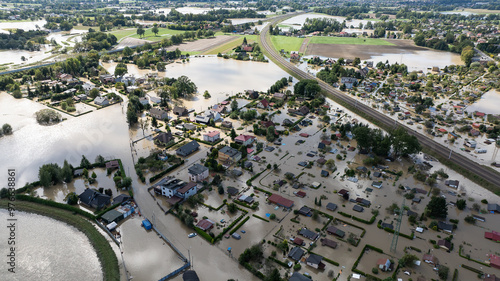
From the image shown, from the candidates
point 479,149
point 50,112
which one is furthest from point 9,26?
point 479,149

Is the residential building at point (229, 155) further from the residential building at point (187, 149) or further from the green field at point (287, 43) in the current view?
the green field at point (287, 43)

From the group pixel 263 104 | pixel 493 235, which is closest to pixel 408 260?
pixel 493 235

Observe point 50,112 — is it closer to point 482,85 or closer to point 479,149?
point 479,149

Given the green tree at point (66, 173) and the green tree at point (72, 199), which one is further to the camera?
the green tree at point (66, 173)

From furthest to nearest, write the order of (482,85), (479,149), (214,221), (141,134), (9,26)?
(9,26) < (482,85) < (141,134) < (479,149) < (214,221)

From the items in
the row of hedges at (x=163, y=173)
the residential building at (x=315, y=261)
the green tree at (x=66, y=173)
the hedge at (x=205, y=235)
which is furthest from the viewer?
the row of hedges at (x=163, y=173)

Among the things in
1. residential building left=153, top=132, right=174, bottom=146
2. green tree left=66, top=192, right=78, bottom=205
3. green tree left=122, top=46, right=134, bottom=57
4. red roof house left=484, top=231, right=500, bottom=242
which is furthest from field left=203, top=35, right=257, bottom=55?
red roof house left=484, top=231, right=500, bottom=242

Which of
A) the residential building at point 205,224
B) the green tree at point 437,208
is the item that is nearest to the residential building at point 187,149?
the residential building at point 205,224
